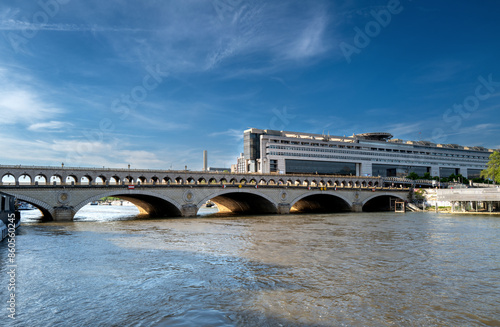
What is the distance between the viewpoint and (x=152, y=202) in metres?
76.1

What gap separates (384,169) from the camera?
17462 centimetres

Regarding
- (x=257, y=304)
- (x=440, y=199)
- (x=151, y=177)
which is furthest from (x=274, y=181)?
(x=257, y=304)

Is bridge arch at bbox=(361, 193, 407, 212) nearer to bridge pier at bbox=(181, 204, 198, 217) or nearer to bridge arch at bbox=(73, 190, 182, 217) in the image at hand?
bridge pier at bbox=(181, 204, 198, 217)

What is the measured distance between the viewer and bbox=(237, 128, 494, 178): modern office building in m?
149

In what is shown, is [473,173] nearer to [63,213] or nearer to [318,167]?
[318,167]

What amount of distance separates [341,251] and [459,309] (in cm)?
1389

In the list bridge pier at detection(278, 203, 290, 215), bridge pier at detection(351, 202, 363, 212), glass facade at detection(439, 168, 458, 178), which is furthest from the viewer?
glass facade at detection(439, 168, 458, 178)

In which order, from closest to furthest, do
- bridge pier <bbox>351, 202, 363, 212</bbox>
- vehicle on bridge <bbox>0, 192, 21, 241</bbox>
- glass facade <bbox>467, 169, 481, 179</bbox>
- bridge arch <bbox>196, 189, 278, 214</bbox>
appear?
vehicle on bridge <bbox>0, 192, 21, 241</bbox> → bridge arch <bbox>196, 189, 278, 214</bbox> → bridge pier <bbox>351, 202, 363, 212</bbox> → glass facade <bbox>467, 169, 481, 179</bbox>

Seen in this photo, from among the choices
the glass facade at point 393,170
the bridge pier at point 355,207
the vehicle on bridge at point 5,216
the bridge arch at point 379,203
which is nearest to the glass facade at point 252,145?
the glass facade at point 393,170

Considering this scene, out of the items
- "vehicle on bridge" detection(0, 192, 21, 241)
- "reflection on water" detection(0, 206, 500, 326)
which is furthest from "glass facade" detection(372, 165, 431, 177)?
"vehicle on bridge" detection(0, 192, 21, 241)

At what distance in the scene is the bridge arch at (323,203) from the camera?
9425 cm

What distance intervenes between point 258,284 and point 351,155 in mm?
154832

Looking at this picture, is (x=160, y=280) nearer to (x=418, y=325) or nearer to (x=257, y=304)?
(x=257, y=304)

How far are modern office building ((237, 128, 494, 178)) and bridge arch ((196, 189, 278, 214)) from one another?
51420 millimetres
